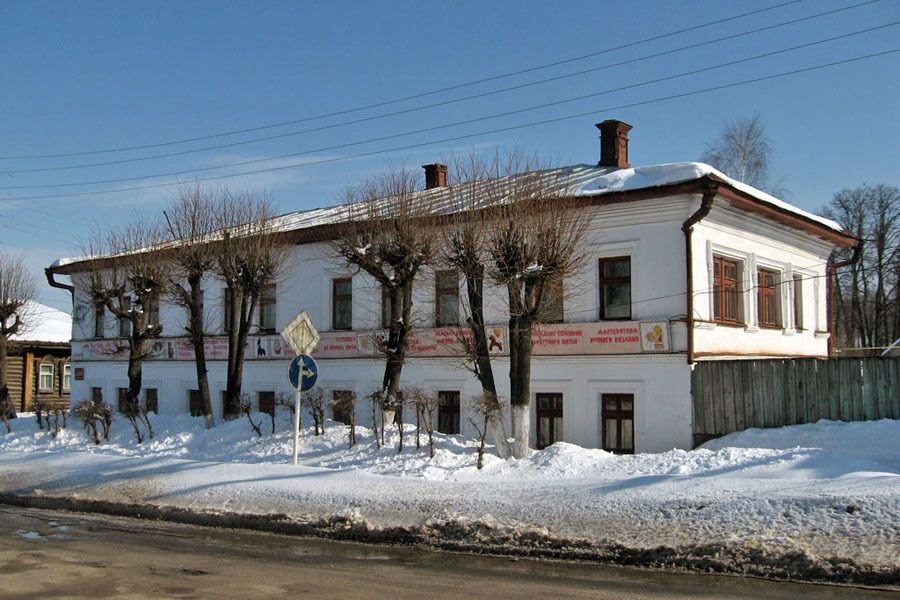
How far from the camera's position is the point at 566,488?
11.8 metres

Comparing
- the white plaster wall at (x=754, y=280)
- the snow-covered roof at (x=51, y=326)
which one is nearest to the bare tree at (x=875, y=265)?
the white plaster wall at (x=754, y=280)

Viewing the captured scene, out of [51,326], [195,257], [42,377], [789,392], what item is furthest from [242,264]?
[51,326]

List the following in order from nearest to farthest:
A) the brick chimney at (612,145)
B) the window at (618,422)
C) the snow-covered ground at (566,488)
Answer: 1. the snow-covered ground at (566,488)
2. the window at (618,422)
3. the brick chimney at (612,145)

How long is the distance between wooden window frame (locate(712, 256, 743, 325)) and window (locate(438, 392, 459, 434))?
6.15 m

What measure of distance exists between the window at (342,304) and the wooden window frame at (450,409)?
3633 mm

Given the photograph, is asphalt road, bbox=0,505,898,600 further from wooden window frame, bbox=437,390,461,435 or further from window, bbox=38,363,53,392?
window, bbox=38,363,53,392

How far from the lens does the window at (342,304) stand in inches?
875

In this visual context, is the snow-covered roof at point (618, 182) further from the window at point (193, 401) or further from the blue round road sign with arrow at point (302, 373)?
the window at point (193, 401)

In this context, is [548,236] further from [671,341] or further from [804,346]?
[804,346]

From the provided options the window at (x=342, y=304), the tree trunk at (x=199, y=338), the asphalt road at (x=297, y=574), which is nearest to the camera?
the asphalt road at (x=297, y=574)

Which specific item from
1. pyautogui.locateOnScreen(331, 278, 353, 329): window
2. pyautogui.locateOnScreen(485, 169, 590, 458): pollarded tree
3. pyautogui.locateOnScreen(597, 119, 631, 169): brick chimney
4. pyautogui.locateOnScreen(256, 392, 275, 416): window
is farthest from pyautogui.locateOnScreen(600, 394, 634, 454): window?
pyautogui.locateOnScreen(256, 392, 275, 416): window

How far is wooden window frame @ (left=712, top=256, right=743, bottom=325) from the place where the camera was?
17.7 m

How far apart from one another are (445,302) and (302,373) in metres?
6.80

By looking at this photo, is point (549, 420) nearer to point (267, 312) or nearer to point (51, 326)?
point (267, 312)
